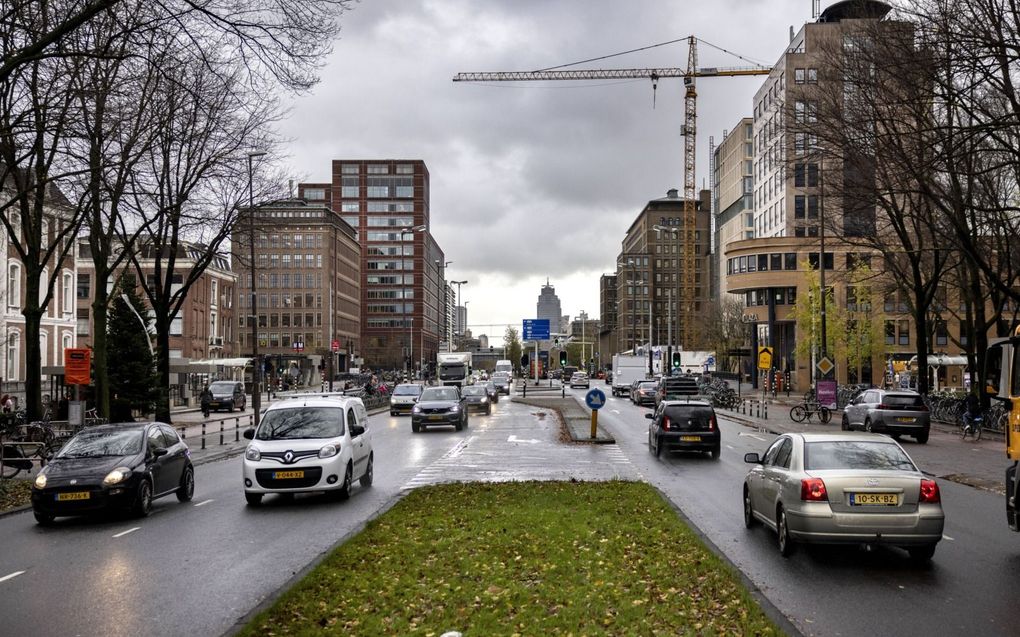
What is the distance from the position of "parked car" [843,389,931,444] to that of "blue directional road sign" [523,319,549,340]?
166 feet

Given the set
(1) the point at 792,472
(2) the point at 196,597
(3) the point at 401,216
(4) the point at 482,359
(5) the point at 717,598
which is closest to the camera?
(5) the point at 717,598

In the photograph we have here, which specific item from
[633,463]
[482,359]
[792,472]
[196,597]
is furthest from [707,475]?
[482,359]

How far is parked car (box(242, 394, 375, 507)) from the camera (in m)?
15.8

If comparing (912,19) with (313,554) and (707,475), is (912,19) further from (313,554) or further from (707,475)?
(313,554)

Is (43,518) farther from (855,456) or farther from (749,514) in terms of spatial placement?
(855,456)

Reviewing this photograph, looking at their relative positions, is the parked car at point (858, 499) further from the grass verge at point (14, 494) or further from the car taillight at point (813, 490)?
the grass verge at point (14, 494)

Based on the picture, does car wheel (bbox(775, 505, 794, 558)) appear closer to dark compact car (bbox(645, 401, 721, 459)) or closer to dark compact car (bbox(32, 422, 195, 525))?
dark compact car (bbox(32, 422, 195, 525))

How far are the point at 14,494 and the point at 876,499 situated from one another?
16203 mm

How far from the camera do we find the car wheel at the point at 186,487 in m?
17.0

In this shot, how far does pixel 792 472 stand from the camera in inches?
433

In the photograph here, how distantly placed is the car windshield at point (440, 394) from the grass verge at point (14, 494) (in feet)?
60.4

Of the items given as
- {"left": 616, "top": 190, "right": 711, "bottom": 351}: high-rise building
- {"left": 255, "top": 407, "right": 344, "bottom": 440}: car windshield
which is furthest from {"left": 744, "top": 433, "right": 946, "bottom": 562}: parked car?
{"left": 616, "top": 190, "right": 711, "bottom": 351}: high-rise building

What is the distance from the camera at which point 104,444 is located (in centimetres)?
1576

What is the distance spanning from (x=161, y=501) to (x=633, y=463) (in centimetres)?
1151
